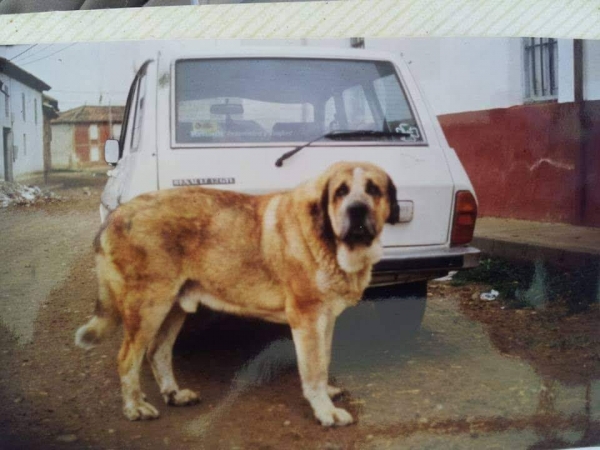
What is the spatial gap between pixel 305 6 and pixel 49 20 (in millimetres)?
1090

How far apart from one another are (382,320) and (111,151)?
1.38 m

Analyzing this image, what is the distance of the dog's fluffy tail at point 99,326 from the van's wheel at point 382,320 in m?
0.94

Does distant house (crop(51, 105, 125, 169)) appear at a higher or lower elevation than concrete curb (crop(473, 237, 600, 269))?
higher

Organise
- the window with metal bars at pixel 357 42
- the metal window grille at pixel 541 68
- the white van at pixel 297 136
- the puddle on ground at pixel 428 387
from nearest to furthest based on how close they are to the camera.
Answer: the white van at pixel 297 136 → the puddle on ground at pixel 428 387 → the window with metal bars at pixel 357 42 → the metal window grille at pixel 541 68

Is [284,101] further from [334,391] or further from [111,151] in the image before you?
[334,391]

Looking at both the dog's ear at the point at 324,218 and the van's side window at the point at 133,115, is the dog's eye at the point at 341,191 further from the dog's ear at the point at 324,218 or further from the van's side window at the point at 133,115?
the van's side window at the point at 133,115

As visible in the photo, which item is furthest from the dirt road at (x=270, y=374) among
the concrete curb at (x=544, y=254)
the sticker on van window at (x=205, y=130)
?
the sticker on van window at (x=205, y=130)

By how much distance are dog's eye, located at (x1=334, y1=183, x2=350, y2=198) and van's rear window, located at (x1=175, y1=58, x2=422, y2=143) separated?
289 millimetres

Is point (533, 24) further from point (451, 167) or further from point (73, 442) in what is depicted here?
point (73, 442)

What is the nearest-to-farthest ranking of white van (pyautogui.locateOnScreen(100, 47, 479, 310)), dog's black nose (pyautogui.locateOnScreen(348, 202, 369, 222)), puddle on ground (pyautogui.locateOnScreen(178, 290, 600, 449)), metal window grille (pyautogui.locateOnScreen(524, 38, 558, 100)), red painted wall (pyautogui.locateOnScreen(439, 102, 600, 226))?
dog's black nose (pyautogui.locateOnScreen(348, 202, 369, 222)) → white van (pyautogui.locateOnScreen(100, 47, 479, 310)) → puddle on ground (pyautogui.locateOnScreen(178, 290, 600, 449)) → metal window grille (pyautogui.locateOnScreen(524, 38, 558, 100)) → red painted wall (pyautogui.locateOnScreen(439, 102, 600, 226))

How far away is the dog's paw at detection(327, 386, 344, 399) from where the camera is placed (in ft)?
8.79

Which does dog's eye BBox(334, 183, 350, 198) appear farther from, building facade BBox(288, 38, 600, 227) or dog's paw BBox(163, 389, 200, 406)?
dog's paw BBox(163, 389, 200, 406)

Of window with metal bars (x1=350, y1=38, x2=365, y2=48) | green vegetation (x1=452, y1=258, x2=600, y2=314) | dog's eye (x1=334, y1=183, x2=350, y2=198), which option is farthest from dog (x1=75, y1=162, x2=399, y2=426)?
green vegetation (x1=452, y1=258, x2=600, y2=314)

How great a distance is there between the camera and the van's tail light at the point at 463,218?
2701 millimetres
